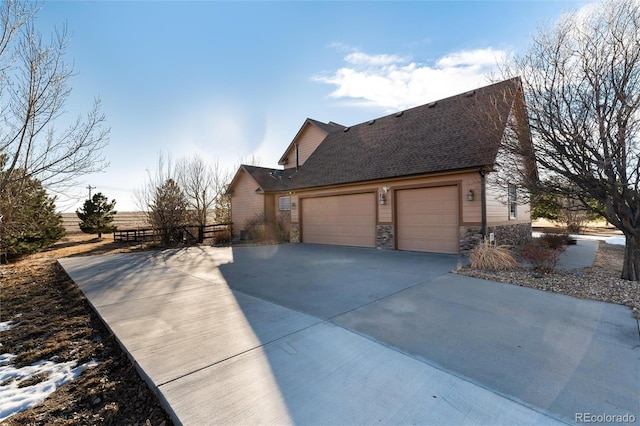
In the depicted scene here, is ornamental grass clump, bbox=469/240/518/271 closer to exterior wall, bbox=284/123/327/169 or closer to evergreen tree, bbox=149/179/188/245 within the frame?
exterior wall, bbox=284/123/327/169

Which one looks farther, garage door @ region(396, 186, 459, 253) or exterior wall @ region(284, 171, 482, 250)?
garage door @ region(396, 186, 459, 253)

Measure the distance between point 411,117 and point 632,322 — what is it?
11.6 m

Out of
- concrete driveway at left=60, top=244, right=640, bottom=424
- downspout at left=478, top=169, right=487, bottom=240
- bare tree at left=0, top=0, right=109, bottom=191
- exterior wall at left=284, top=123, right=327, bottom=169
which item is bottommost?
concrete driveway at left=60, top=244, right=640, bottom=424

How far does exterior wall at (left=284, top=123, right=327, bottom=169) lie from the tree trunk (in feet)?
48.1

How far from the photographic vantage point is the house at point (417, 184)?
9078 millimetres

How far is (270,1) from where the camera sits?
29.2ft

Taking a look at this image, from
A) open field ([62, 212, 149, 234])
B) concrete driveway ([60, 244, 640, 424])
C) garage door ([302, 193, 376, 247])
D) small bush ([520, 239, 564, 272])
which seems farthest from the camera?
open field ([62, 212, 149, 234])

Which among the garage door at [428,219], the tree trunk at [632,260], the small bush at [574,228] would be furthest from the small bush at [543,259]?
the small bush at [574,228]

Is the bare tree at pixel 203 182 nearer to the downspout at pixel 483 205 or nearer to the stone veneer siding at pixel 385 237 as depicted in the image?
the stone veneer siding at pixel 385 237

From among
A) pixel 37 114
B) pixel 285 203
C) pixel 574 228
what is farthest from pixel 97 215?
pixel 574 228

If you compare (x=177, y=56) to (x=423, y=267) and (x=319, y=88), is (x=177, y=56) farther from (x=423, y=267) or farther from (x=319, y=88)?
(x=423, y=267)

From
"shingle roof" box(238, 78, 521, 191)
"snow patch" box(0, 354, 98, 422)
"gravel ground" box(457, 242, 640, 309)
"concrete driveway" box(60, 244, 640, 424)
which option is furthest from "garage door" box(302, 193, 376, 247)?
"snow patch" box(0, 354, 98, 422)

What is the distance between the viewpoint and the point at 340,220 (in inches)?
528

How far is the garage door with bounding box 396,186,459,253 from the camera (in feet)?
32.5
